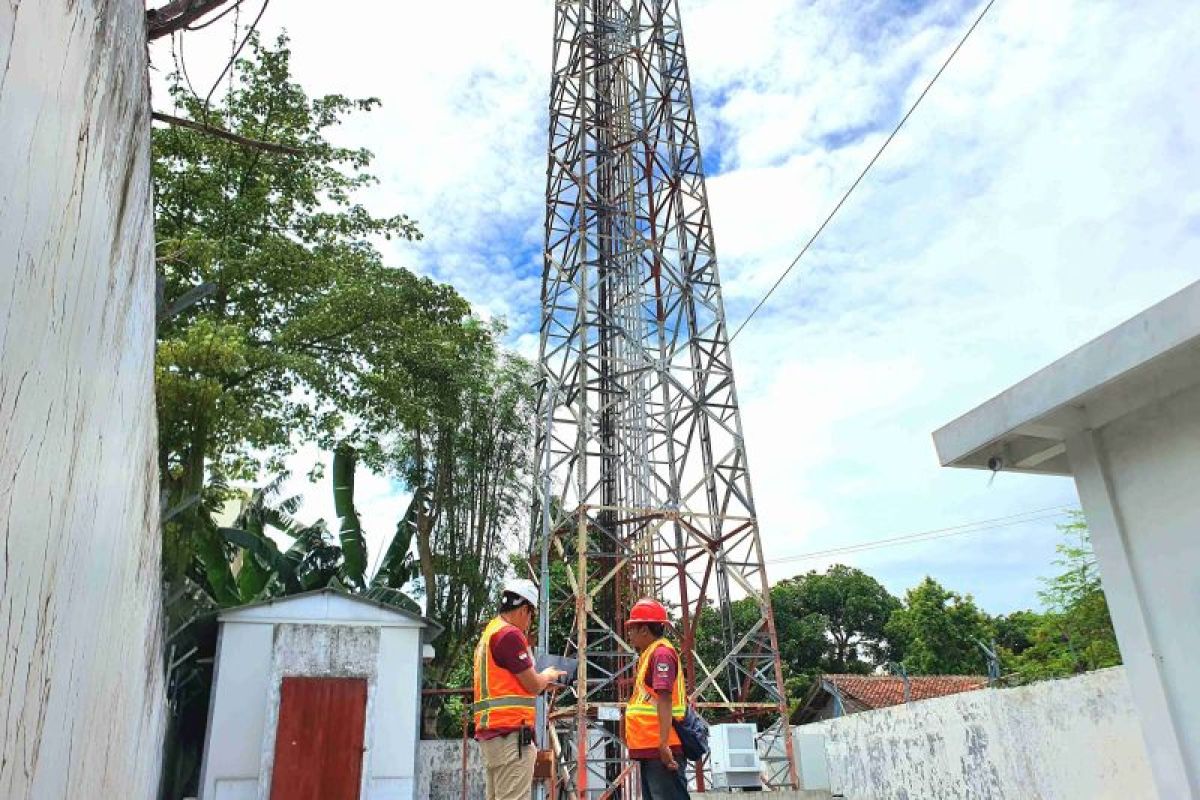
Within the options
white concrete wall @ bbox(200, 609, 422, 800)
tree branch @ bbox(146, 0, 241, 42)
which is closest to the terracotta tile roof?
white concrete wall @ bbox(200, 609, 422, 800)

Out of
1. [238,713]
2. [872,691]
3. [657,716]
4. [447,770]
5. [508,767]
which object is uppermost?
[872,691]

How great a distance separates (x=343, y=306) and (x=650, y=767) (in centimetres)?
936

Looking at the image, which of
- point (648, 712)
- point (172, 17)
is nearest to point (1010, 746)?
point (648, 712)

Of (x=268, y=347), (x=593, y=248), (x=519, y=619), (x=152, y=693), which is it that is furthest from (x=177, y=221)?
(x=519, y=619)

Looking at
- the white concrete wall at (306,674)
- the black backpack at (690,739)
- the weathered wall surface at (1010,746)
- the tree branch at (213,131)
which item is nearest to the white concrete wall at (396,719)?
the white concrete wall at (306,674)

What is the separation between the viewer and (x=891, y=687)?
75.2 feet

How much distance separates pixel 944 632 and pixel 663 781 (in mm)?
26319

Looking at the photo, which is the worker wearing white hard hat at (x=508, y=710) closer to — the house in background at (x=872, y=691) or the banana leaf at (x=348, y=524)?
the banana leaf at (x=348, y=524)

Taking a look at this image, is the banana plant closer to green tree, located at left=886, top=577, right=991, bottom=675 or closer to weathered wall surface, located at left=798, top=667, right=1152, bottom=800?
weathered wall surface, located at left=798, top=667, right=1152, bottom=800

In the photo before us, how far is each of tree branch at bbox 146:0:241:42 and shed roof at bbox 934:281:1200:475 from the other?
316 cm

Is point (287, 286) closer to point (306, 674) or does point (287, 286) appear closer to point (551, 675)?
point (306, 674)

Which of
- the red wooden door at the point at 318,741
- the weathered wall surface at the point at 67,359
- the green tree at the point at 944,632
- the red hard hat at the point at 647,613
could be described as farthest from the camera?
the green tree at the point at 944,632

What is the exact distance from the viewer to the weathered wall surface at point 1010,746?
7.06m

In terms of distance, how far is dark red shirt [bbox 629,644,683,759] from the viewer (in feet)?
12.6
